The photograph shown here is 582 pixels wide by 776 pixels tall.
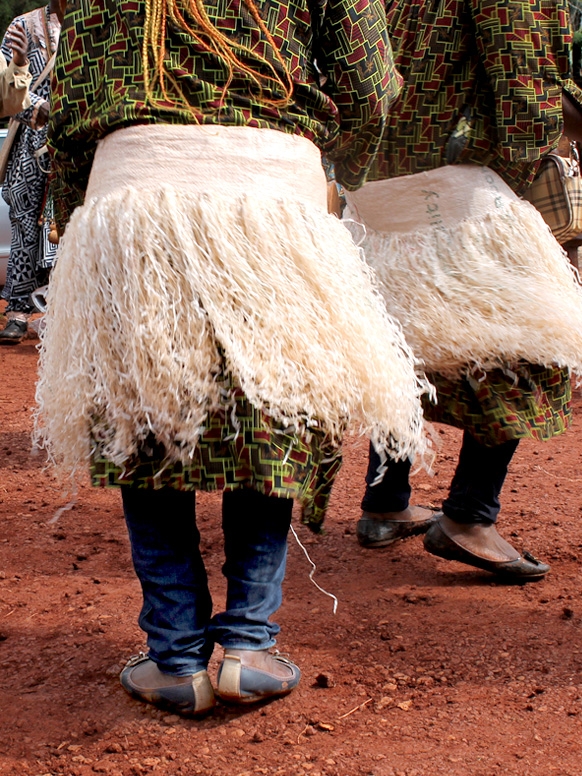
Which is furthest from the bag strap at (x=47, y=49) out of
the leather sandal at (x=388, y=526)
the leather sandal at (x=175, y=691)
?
the leather sandal at (x=175, y=691)

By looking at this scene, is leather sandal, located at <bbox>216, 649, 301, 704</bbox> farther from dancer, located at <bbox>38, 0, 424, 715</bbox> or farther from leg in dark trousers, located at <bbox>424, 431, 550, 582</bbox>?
leg in dark trousers, located at <bbox>424, 431, 550, 582</bbox>

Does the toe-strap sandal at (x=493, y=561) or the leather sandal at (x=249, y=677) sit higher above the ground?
the toe-strap sandal at (x=493, y=561)

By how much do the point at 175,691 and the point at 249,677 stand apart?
168 mm

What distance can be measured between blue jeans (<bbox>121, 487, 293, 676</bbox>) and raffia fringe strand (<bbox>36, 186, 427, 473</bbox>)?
202 mm

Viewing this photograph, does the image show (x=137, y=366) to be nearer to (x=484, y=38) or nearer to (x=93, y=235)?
(x=93, y=235)

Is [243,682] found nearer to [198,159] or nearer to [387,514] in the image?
[198,159]

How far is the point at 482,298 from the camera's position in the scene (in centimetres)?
247

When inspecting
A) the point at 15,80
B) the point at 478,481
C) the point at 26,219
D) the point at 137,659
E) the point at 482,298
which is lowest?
the point at 137,659

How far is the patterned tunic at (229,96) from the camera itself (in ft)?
6.01

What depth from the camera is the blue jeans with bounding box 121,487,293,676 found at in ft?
6.43

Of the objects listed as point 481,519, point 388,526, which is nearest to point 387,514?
point 388,526

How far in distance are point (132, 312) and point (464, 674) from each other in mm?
1208

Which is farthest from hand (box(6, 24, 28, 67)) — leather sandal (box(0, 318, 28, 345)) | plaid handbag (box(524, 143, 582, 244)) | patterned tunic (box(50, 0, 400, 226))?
plaid handbag (box(524, 143, 582, 244))

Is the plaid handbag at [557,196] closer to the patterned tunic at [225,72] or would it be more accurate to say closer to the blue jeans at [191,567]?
the patterned tunic at [225,72]
